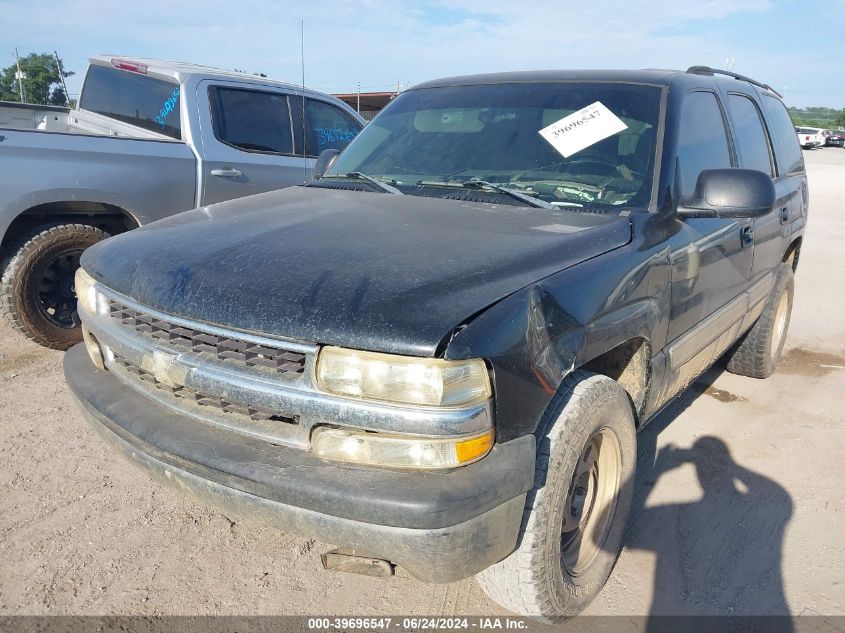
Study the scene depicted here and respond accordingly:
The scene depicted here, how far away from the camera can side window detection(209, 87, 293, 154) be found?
5361 millimetres

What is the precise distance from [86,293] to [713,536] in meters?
2.71

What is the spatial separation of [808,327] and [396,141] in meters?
4.64

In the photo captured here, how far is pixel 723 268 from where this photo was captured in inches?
129

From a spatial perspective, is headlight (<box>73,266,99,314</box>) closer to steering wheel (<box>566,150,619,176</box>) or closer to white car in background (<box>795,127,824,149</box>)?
steering wheel (<box>566,150,619,176</box>)

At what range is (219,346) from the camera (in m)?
2.02

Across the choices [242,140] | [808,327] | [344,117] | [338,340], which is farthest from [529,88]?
[808,327]

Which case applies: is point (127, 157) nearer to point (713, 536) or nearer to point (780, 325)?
point (713, 536)

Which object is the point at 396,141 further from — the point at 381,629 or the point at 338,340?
the point at 381,629

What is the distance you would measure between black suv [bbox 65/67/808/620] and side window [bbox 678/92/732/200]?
21mm

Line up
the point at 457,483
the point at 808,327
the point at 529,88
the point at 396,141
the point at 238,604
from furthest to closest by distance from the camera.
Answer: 1. the point at 808,327
2. the point at 396,141
3. the point at 529,88
4. the point at 238,604
5. the point at 457,483

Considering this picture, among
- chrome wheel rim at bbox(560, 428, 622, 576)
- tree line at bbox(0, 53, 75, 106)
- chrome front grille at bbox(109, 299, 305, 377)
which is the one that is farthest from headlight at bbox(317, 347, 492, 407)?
tree line at bbox(0, 53, 75, 106)

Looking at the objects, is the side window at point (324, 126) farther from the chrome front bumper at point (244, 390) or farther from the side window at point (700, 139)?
the chrome front bumper at point (244, 390)

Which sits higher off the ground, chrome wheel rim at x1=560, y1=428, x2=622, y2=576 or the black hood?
the black hood

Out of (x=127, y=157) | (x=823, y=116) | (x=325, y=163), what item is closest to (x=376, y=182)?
(x=325, y=163)
